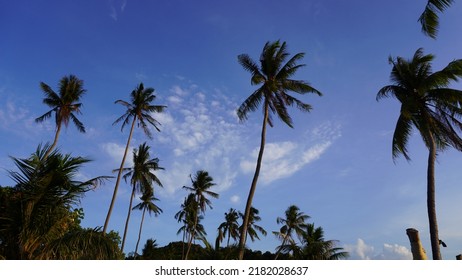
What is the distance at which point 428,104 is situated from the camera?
18766 millimetres

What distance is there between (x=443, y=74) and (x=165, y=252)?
5361 cm

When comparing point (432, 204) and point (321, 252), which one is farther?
point (321, 252)

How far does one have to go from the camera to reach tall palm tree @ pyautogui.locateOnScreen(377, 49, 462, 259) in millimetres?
17359

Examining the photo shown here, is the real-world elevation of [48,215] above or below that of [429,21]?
below

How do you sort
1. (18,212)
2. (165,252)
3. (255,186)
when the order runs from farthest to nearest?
(165,252), (255,186), (18,212)

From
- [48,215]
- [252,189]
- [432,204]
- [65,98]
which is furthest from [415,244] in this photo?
[65,98]

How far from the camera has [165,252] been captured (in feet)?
201

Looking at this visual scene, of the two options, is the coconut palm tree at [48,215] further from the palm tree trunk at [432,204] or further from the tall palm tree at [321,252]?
Result: the tall palm tree at [321,252]

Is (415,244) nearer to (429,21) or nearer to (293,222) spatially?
(429,21)

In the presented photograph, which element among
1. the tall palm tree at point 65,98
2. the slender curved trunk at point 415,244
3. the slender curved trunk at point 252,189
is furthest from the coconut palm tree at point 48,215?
the tall palm tree at point 65,98

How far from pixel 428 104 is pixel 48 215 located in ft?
60.3
